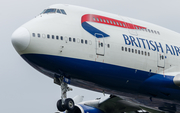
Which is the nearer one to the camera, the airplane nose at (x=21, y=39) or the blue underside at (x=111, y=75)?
the airplane nose at (x=21, y=39)

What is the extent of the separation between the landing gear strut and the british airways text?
4.59 m

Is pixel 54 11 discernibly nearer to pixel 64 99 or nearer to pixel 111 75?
pixel 111 75

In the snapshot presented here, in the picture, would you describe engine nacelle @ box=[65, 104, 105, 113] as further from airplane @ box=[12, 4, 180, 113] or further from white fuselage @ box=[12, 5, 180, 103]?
white fuselage @ box=[12, 5, 180, 103]

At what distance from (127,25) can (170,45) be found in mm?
3684

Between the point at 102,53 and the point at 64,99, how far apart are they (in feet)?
11.1

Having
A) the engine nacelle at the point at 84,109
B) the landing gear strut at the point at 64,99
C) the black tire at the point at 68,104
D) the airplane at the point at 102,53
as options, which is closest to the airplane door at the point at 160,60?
the airplane at the point at 102,53

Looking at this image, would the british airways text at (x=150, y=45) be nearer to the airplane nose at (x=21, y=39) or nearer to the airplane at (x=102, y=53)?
the airplane at (x=102, y=53)

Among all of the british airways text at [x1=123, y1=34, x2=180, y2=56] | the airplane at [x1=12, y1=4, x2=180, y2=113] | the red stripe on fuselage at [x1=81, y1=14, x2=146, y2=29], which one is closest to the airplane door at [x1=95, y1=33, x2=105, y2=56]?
the airplane at [x1=12, y1=4, x2=180, y2=113]

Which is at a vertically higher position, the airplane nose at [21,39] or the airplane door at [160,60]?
the airplane nose at [21,39]

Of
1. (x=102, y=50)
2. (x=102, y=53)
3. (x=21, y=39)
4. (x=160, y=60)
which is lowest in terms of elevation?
(x=160, y=60)

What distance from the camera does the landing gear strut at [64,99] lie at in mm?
23500

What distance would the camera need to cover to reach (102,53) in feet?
80.9

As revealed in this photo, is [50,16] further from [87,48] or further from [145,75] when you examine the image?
[145,75]

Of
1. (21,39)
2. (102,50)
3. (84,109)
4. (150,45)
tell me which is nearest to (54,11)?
(21,39)
